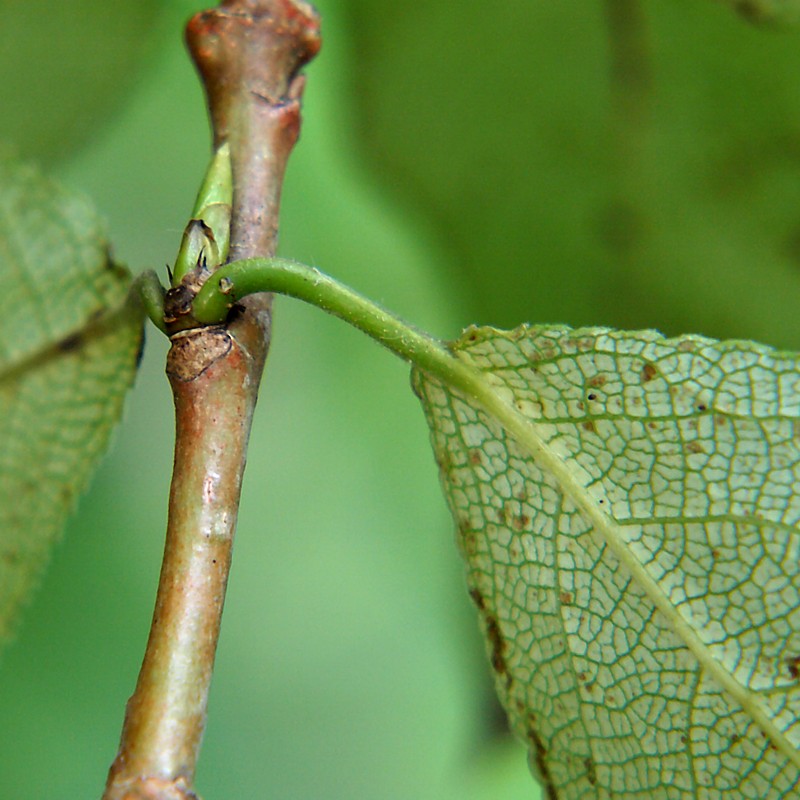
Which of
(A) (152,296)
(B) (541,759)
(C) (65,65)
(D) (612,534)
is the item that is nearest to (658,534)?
(D) (612,534)

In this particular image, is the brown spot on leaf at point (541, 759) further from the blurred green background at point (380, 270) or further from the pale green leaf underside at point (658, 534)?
the blurred green background at point (380, 270)

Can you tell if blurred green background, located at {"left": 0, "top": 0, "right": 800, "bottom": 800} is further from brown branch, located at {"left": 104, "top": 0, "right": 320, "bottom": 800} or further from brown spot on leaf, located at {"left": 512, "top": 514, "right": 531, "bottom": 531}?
brown spot on leaf, located at {"left": 512, "top": 514, "right": 531, "bottom": 531}

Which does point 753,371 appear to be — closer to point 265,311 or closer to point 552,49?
point 265,311

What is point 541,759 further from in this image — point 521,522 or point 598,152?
point 598,152

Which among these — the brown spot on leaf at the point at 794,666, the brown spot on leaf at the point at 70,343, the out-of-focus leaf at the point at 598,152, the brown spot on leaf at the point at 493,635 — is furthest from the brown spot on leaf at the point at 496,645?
the out-of-focus leaf at the point at 598,152

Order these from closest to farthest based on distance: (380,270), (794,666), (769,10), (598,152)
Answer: (794,666), (769,10), (598,152), (380,270)

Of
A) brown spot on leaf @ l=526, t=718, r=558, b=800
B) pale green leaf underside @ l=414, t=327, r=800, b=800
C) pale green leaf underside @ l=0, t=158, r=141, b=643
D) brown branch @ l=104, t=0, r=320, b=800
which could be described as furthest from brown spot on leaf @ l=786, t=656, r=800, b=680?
pale green leaf underside @ l=0, t=158, r=141, b=643

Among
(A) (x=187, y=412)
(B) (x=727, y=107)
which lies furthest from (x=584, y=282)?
(A) (x=187, y=412)

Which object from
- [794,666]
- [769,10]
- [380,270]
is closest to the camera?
[794,666]
